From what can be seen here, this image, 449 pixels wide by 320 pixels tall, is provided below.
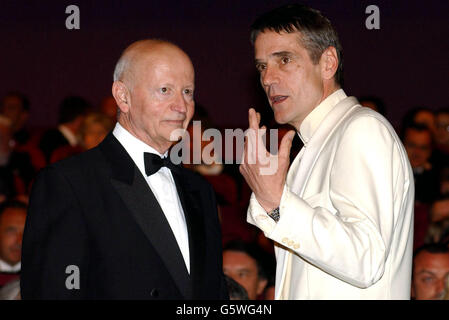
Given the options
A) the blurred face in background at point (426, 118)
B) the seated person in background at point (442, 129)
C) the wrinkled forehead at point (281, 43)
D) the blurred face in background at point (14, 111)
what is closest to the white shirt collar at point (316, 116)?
the wrinkled forehead at point (281, 43)

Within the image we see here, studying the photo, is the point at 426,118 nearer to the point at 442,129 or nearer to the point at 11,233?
the point at 442,129

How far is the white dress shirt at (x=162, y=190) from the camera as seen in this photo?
8.51 ft

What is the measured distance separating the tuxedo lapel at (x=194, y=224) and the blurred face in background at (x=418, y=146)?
13.9 feet

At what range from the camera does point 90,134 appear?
657 cm

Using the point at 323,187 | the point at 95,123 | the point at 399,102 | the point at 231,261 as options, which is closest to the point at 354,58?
the point at 399,102

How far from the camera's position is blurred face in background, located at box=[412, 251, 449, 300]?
4754mm

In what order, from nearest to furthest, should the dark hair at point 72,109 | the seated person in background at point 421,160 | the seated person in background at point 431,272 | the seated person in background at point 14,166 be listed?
the seated person in background at point 431,272 → the seated person in background at point 14,166 → the seated person in background at point 421,160 → the dark hair at point 72,109

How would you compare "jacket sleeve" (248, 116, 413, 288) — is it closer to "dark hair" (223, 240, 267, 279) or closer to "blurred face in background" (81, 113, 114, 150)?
"dark hair" (223, 240, 267, 279)

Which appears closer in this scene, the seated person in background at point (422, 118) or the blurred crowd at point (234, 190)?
the blurred crowd at point (234, 190)

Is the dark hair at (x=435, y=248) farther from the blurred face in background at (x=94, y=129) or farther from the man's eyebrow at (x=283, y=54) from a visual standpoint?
the blurred face in background at (x=94, y=129)

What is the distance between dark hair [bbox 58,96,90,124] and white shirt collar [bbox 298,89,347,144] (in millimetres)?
5259

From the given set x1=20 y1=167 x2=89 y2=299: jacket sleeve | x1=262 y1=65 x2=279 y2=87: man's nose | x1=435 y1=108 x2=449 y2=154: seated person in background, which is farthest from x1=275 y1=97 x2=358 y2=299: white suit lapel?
x1=435 y1=108 x2=449 y2=154: seated person in background

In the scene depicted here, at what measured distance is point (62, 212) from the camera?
92.7 inches

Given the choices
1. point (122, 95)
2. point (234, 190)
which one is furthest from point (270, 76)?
point (234, 190)
